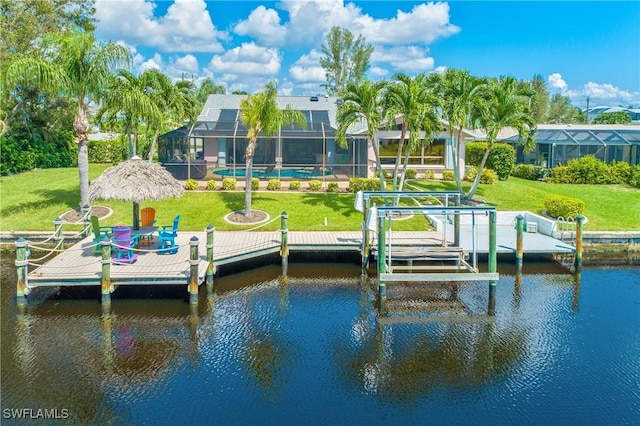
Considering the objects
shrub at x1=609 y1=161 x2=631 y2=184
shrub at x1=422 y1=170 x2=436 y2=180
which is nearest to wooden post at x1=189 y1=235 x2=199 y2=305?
shrub at x1=422 y1=170 x2=436 y2=180

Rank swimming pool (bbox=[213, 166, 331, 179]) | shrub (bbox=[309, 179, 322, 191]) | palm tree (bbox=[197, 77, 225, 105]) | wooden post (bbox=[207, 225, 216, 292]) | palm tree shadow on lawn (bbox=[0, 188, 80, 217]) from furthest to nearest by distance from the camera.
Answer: palm tree (bbox=[197, 77, 225, 105]) < swimming pool (bbox=[213, 166, 331, 179]) < shrub (bbox=[309, 179, 322, 191]) < palm tree shadow on lawn (bbox=[0, 188, 80, 217]) < wooden post (bbox=[207, 225, 216, 292])

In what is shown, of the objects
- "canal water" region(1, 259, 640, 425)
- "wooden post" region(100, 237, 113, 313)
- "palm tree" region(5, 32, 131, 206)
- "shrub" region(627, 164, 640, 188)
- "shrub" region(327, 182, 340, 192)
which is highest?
"palm tree" region(5, 32, 131, 206)

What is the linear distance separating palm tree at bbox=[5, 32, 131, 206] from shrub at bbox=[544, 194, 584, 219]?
59.6ft

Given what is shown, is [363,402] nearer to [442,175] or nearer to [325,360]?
[325,360]

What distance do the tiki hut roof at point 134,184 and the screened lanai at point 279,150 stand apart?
10695mm

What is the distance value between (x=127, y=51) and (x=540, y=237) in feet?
55.9

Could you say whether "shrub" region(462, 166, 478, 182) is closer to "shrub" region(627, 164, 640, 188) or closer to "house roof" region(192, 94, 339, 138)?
"house roof" region(192, 94, 339, 138)

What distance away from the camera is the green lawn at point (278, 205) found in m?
21.0

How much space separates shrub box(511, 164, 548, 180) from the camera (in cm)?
3319

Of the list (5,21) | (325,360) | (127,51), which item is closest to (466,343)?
(325,360)

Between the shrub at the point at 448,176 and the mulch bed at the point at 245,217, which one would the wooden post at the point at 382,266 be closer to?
the mulch bed at the point at 245,217

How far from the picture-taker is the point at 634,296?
14.9 metres

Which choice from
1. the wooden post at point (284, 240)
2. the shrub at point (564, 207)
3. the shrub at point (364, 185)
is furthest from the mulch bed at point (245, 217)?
the shrub at point (564, 207)

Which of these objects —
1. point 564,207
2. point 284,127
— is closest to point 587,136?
point 564,207
